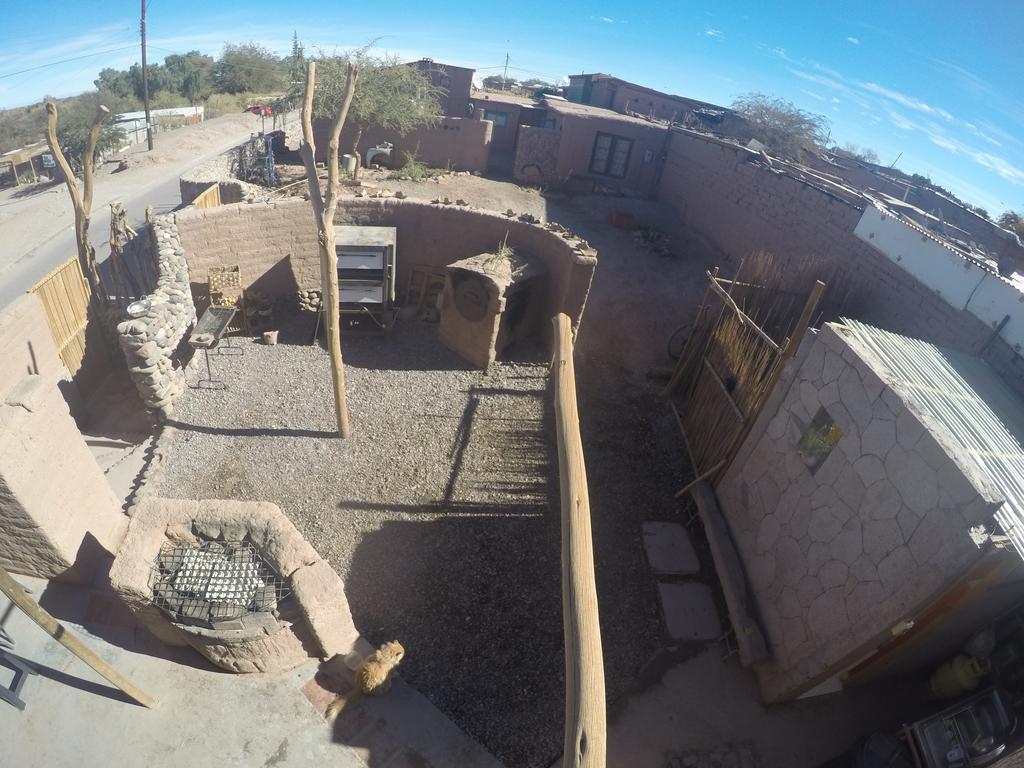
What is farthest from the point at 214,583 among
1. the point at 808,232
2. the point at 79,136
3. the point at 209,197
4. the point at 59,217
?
the point at 79,136

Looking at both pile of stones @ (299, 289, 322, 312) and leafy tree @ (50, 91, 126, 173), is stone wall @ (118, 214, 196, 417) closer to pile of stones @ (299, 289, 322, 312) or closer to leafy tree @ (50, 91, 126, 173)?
pile of stones @ (299, 289, 322, 312)

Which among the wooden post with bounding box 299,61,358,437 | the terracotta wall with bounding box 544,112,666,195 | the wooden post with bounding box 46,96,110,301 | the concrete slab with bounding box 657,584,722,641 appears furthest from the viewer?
the terracotta wall with bounding box 544,112,666,195

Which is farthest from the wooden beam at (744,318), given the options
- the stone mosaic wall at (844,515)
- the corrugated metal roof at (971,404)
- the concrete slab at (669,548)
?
the concrete slab at (669,548)

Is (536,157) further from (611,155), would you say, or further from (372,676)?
(372,676)

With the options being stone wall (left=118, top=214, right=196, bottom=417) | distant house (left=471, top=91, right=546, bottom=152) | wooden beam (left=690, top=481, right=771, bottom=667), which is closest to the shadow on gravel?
stone wall (left=118, top=214, right=196, bottom=417)

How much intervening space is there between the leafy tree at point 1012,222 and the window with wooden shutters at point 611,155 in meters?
11.2

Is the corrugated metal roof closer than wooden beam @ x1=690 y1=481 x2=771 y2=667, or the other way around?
the corrugated metal roof

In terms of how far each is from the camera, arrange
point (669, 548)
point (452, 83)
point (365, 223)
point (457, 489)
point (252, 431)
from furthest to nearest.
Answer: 1. point (452, 83)
2. point (365, 223)
3. point (252, 431)
4. point (457, 489)
5. point (669, 548)

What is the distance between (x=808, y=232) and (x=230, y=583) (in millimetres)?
12258

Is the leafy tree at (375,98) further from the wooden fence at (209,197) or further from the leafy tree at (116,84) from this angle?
the leafy tree at (116,84)

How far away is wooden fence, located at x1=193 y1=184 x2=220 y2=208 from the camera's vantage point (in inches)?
459

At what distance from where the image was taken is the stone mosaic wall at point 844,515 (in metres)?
3.78

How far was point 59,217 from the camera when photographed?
17.0 meters

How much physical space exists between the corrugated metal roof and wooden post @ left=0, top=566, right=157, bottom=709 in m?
6.08
